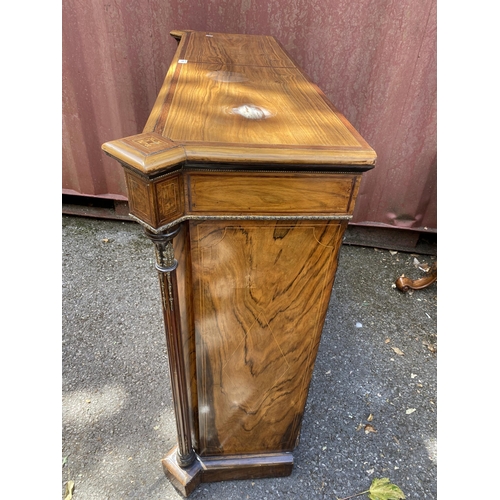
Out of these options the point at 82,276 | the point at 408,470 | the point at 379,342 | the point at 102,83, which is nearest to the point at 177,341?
the point at 408,470

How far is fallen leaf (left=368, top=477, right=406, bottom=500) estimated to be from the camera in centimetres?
126

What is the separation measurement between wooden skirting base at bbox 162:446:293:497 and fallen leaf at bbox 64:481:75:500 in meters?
0.29

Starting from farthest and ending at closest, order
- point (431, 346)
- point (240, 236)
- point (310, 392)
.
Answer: point (431, 346), point (310, 392), point (240, 236)

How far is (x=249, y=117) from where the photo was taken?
2.87ft

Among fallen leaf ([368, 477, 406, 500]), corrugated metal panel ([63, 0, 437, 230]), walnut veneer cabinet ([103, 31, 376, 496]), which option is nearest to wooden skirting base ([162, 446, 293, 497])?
walnut veneer cabinet ([103, 31, 376, 496])

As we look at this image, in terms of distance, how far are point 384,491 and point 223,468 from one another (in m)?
0.53

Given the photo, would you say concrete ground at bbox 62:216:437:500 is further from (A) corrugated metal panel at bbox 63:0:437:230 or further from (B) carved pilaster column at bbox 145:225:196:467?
(A) corrugated metal panel at bbox 63:0:437:230

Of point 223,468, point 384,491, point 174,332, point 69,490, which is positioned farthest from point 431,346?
point 69,490

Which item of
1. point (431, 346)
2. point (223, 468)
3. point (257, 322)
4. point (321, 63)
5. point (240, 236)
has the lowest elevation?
point (431, 346)

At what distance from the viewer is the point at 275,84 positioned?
1114 mm

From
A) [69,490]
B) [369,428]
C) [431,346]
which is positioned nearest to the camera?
[69,490]

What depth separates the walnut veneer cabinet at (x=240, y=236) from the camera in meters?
0.73

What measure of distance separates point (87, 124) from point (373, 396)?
204 cm

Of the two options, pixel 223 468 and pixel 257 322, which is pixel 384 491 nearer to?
pixel 223 468
